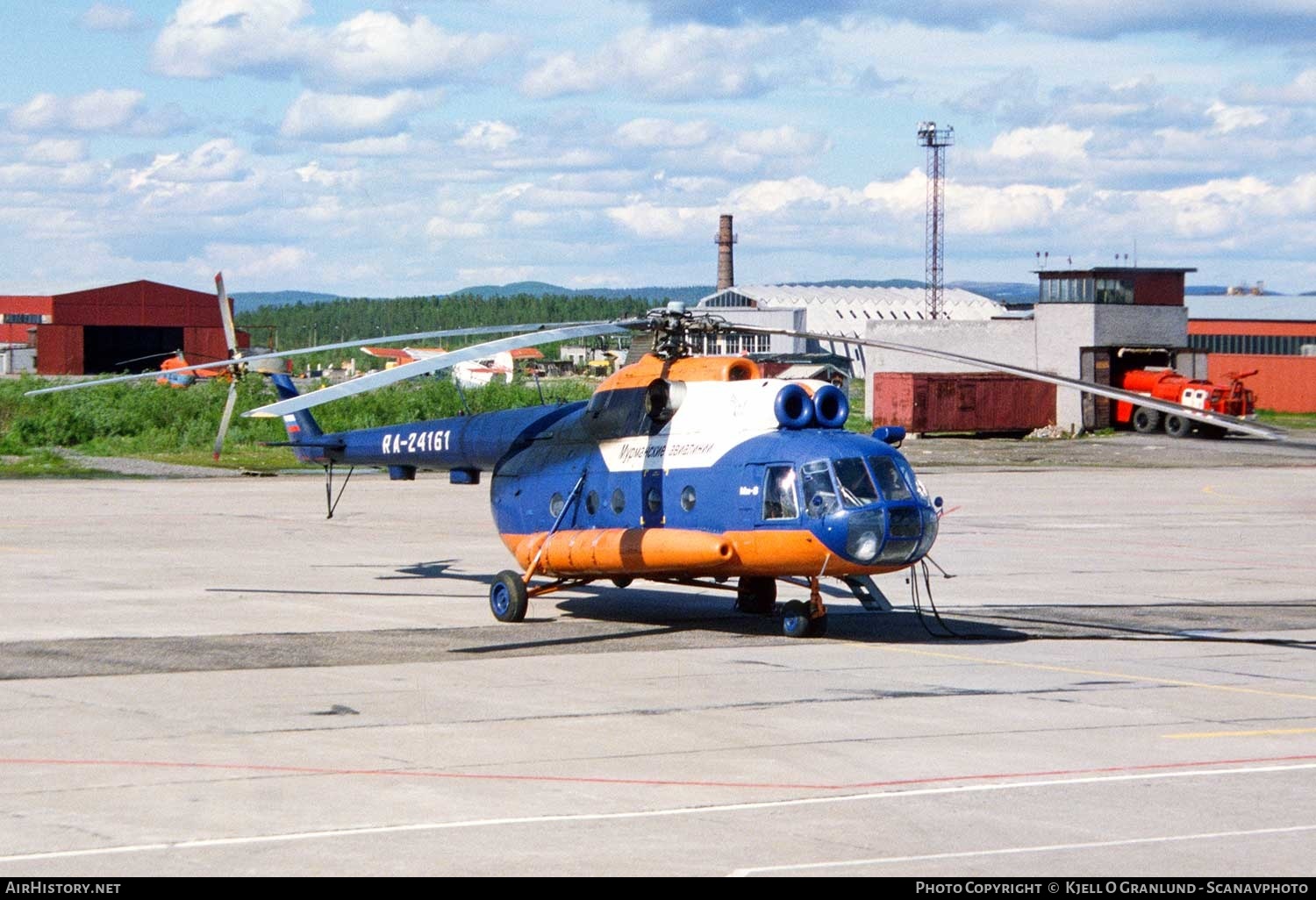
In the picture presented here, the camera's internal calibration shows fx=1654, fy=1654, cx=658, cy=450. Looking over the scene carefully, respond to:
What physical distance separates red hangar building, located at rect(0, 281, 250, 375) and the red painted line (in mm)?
105805

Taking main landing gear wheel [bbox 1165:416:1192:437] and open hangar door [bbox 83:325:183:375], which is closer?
main landing gear wheel [bbox 1165:416:1192:437]

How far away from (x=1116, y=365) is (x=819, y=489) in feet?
198

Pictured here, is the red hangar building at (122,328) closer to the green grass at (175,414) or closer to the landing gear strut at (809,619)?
the green grass at (175,414)

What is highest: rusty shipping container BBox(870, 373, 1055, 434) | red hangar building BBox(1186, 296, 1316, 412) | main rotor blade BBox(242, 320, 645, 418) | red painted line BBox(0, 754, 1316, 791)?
red hangar building BBox(1186, 296, 1316, 412)

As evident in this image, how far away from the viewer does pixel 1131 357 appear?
77062mm

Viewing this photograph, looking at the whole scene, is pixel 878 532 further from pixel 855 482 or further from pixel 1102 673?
pixel 1102 673

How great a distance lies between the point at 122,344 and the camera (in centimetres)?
12344

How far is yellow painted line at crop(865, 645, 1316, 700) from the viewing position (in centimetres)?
1708

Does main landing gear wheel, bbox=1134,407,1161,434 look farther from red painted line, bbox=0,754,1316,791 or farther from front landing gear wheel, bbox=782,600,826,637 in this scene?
red painted line, bbox=0,754,1316,791

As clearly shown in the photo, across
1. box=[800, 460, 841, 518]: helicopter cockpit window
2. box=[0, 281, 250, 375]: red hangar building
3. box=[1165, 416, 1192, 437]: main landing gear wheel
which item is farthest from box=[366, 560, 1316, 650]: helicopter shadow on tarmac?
box=[0, 281, 250, 375]: red hangar building

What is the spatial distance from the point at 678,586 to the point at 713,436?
7.08 metres

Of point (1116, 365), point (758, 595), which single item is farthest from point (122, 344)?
point (758, 595)

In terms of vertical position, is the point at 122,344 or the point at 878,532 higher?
the point at 122,344

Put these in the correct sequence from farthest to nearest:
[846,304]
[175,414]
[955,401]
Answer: [846,304] < [175,414] < [955,401]
